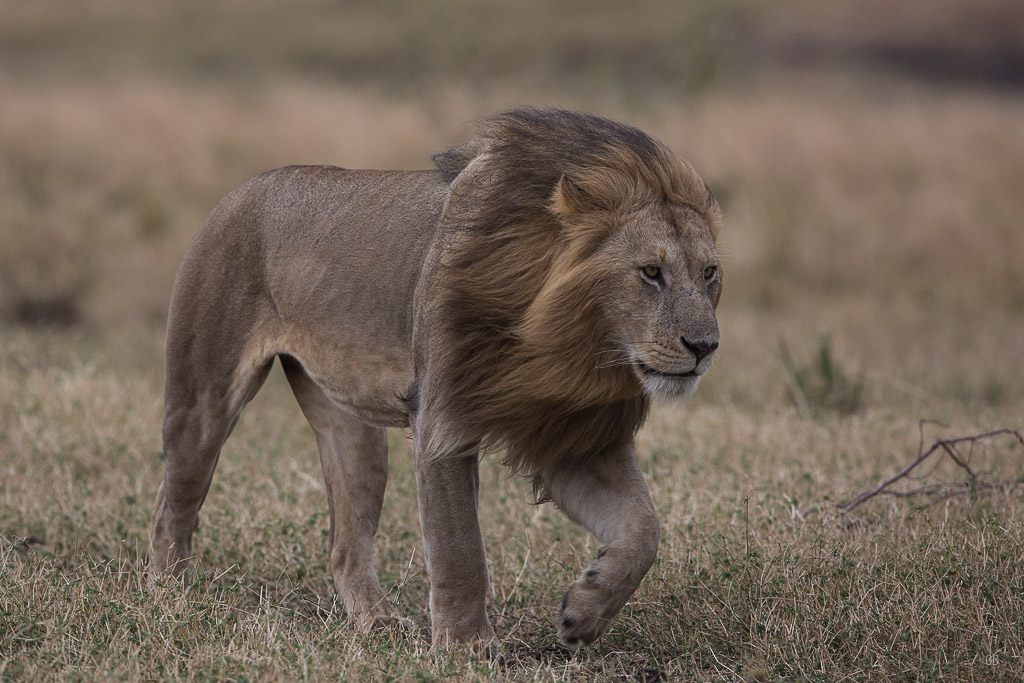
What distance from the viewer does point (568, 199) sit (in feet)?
10.3

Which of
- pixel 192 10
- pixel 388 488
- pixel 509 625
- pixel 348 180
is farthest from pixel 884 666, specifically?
pixel 192 10

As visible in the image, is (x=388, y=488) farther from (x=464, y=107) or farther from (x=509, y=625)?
(x=464, y=107)

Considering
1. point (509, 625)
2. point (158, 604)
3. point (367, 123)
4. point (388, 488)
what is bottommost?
point (367, 123)

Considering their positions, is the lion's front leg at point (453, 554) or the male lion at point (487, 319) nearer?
the male lion at point (487, 319)

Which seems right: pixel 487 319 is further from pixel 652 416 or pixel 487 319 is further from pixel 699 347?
pixel 652 416

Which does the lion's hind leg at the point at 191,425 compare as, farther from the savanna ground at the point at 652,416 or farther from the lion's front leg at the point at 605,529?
the lion's front leg at the point at 605,529

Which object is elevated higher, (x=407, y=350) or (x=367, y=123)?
(x=407, y=350)

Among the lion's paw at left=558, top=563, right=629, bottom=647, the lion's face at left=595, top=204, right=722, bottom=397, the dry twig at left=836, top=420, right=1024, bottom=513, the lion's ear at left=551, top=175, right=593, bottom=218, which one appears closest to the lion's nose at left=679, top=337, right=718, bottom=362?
the lion's face at left=595, top=204, right=722, bottom=397

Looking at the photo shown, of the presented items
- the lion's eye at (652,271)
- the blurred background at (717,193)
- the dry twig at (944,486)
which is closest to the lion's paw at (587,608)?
the lion's eye at (652,271)

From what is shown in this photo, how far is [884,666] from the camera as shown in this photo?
3.28m

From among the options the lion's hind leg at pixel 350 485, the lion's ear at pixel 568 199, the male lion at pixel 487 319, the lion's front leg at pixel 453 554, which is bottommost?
the lion's hind leg at pixel 350 485

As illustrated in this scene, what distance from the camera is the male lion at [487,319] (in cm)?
313

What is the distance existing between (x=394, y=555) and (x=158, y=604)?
1.42 m

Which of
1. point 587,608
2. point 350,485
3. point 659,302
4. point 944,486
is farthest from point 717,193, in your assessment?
point 587,608
